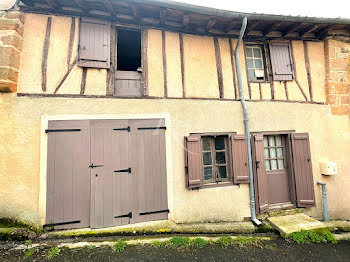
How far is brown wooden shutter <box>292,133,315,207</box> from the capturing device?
Result: 4.27 meters

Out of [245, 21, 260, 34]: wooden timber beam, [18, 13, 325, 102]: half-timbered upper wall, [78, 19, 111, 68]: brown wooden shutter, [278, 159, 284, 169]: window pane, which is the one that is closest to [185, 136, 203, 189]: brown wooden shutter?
[18, 13, 325, 102]: half-timbered upper wall

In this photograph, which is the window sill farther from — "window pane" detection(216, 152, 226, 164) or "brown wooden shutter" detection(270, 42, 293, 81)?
"brown wooden shutter" detection(270, 42, 293, 81)

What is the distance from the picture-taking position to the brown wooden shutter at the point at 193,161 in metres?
3.76

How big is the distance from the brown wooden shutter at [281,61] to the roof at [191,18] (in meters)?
0.30

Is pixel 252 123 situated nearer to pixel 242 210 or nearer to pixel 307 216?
pixel 242 210

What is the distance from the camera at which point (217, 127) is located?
4121mm

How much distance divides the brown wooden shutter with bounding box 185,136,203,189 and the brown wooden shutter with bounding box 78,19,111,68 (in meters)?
2.66

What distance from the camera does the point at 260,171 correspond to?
13.6ft

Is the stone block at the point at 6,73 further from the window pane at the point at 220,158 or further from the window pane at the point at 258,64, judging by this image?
the window pane at the point at 258,64

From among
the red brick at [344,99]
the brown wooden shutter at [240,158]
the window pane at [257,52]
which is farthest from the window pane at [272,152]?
the window pane at [257,52]

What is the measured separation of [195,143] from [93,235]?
2.87m

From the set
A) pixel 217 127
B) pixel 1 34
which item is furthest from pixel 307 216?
pixel 1 34

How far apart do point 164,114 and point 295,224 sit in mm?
3983

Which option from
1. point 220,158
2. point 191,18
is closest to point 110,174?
point 220,158
